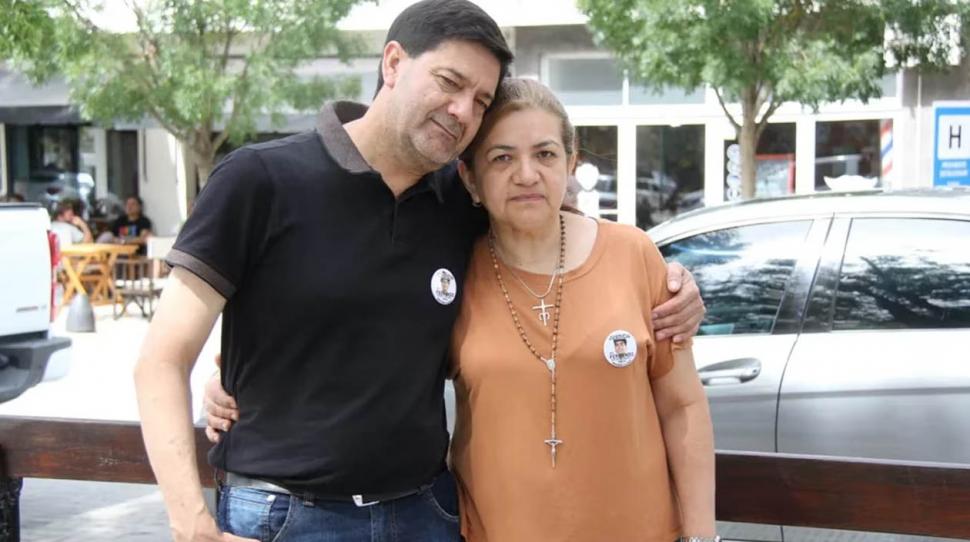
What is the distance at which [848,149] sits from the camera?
1591cm

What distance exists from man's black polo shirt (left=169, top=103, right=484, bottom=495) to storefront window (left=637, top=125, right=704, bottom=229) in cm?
1448

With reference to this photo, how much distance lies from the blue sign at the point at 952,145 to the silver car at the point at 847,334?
4320 millimetres

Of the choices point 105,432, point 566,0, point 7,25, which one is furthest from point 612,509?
point 566,0

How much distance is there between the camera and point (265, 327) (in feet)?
6.94

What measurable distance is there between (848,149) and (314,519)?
49.0 ft

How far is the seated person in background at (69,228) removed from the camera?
52.0 ft

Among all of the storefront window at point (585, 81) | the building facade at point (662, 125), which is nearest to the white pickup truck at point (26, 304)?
the building facade at point (662, 125)

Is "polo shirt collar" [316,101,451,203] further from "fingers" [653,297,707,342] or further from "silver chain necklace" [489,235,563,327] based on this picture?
"fingers" [653,297,707,342]

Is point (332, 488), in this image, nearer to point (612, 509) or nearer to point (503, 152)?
point (612, 509)

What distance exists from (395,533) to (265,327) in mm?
486

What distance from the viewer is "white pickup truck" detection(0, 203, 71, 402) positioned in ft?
22.3

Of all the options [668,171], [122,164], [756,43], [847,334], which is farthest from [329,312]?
[122,164]

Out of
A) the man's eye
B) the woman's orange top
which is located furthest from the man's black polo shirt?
the man's eye

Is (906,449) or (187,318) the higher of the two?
(187,318)
